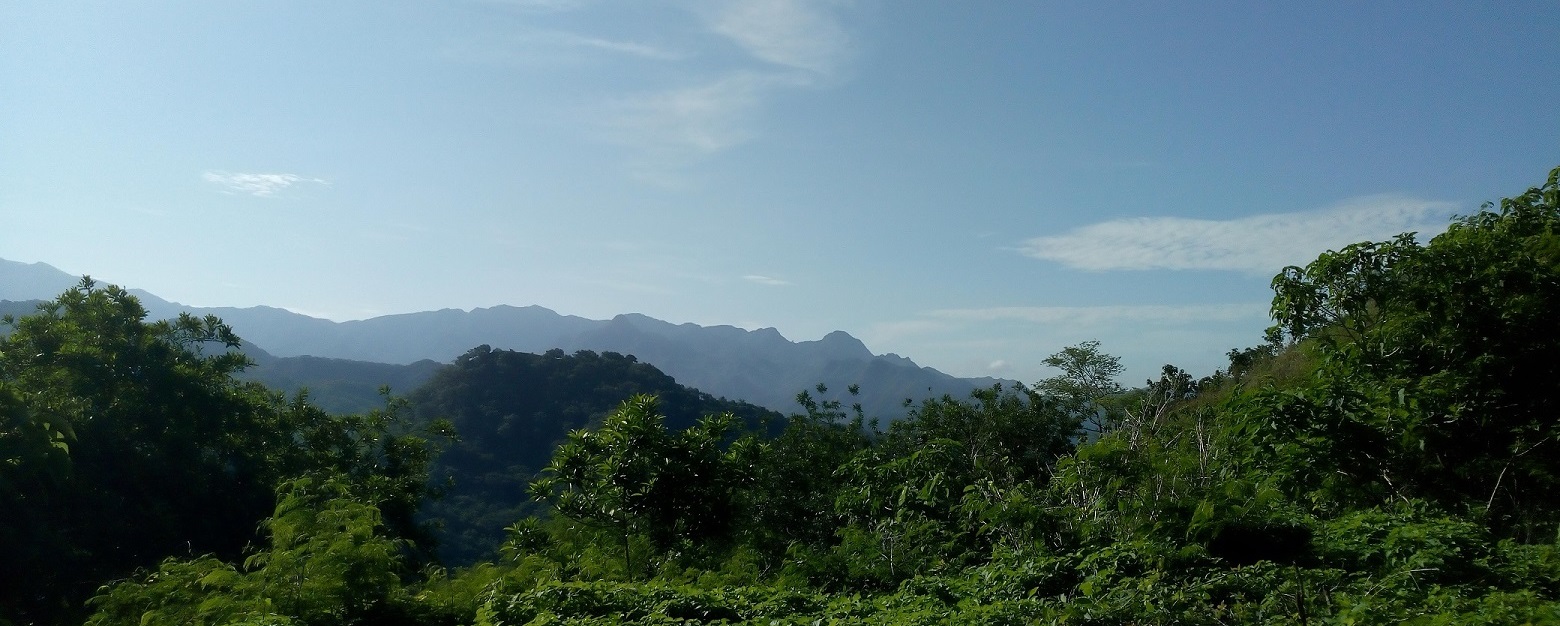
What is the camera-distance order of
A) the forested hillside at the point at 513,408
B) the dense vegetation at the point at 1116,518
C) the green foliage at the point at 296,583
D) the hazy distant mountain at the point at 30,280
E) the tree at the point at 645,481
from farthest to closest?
the hazy distant mountain at the point at 30,280
the forested hillside at the point at 513,408
the tree at the point at 645,481
the green foliage at the point at 296,583
the dense vegetation at the point at 1116,518

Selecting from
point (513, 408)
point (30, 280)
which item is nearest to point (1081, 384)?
point (513, 408)

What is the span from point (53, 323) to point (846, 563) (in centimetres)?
1783

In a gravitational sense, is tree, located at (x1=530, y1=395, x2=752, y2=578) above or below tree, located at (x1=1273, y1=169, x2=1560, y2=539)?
below

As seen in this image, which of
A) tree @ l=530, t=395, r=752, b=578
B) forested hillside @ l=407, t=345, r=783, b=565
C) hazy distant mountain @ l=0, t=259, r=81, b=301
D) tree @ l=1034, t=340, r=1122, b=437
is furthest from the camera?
hazy distant mountain @ l=0, t=259, r=81, b=301

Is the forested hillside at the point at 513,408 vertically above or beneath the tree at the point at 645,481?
beneath

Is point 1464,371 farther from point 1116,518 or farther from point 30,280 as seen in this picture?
point 30,280

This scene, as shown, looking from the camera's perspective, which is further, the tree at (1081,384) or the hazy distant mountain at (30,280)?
the hazy distant mountain at (30,280)

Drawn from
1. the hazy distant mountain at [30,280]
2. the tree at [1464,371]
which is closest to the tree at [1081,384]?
the tree at [1464,371]

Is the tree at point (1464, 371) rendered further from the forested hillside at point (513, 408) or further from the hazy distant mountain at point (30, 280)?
the hazy distant mountain at point (30, 280)

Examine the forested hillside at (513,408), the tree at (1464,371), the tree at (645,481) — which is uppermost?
the tree at (1464,371)

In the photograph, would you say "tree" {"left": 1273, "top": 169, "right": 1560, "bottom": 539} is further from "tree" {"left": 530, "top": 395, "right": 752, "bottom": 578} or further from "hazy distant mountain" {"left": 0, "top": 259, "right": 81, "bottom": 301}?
"hazy distant mountain" {"left": 0, "top": 259, "right": 81, "bottom": 301}

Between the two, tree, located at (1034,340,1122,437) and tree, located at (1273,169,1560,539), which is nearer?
tree, located at (1273,169,1560,539)

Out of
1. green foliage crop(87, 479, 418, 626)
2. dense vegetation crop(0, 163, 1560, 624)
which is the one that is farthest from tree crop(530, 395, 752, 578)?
green foliage crop(87, 479, 418, 626)

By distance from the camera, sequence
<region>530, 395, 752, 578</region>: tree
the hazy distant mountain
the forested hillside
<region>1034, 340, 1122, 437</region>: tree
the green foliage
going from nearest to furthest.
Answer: the green foliage < <region>530, 395, 752, 578</region>: tree < <region>1034, 340, 1122, 437</region>: tree < the forested hillside < the hazy distant mountain
